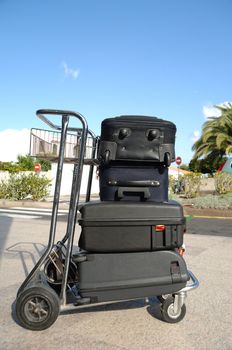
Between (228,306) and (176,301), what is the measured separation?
0.76 m

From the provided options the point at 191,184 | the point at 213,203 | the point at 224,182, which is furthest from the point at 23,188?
the point at 224,182

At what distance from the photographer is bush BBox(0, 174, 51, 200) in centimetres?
1645

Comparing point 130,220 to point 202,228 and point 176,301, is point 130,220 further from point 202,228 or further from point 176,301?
point 202,228

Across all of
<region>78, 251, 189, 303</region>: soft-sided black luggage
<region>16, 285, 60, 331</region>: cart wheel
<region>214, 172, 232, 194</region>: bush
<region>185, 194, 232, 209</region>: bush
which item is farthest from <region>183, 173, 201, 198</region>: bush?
A: <region>16, 285, 60, 331</region>: cart wheel

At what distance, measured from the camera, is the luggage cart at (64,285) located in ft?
9.09

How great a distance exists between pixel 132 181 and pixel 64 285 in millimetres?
975

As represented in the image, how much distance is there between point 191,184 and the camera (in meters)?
16.0

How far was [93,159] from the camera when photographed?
328 centimetres

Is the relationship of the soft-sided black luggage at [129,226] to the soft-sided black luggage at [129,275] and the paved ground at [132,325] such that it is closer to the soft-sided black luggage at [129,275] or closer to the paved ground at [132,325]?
the soft-sided black luggage at [129,275]

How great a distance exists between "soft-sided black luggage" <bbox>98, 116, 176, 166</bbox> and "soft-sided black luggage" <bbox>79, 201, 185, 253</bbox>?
1.30 ft

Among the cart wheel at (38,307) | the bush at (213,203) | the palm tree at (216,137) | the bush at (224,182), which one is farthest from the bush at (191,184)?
the cart wheel at (38,307)

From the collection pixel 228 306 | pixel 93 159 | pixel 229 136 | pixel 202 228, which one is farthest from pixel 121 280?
pixel 229 136

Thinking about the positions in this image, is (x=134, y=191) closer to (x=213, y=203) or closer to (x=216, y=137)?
(x=213, y=203)

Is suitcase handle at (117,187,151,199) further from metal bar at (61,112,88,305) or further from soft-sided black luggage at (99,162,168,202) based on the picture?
metal bar at (61,112,88,305)
